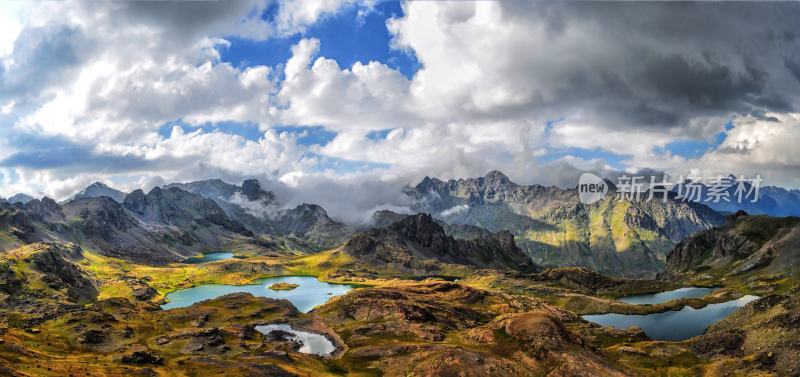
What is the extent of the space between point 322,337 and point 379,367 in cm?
4955

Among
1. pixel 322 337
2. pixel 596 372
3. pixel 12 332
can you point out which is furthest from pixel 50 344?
pixel 596 372

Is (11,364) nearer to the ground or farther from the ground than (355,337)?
farther from the ground

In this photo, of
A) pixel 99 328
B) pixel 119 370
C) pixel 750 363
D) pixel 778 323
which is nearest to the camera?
pixel 119 370

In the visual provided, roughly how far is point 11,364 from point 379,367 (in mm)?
90487

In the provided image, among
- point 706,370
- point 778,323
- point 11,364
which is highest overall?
point 11,364

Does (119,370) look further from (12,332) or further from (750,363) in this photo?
(750,363)

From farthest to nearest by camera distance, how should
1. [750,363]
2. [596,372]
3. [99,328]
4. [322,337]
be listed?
[322,337] → [99,328] → [750,363] → [596,372]

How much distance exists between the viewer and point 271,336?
190500 mm

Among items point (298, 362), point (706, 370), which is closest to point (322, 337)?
point (298, 362)

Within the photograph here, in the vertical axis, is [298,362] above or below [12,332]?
below

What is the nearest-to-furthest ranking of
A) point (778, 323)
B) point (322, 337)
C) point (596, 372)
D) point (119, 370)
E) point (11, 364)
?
point (11, 364)
point (119, 370)
point (596, 372)
point (778, 323)
point (322, 337)

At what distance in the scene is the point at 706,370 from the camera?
158 m

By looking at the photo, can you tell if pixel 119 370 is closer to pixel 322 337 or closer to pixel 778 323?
pixel 322 337

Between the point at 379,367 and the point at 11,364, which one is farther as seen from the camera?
the point at 379,367
